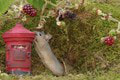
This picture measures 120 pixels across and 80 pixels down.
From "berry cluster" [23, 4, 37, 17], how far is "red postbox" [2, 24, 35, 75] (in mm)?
250

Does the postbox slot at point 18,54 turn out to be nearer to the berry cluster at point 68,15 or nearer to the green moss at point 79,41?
the green moss at point 79,41

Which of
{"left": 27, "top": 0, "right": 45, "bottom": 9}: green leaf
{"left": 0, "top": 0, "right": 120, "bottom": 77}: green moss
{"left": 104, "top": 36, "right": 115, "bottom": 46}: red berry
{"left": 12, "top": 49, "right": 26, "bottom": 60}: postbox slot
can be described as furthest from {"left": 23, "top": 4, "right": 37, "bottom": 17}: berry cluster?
{"left": 104, "top": 36, "right": 115, "bottom": 46}: red berry

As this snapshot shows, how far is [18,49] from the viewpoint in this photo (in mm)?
4152

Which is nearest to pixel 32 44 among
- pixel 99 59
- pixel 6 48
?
pixel 6 48

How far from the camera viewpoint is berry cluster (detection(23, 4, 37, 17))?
4.35 meters

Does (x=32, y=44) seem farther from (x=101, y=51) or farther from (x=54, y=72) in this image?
(x=101, y=51)

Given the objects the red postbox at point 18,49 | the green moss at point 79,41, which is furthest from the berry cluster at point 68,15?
the red postbox at point 18,49

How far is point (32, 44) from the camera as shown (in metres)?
4.47

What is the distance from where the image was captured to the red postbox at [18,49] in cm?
414

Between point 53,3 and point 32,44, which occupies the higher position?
point 53,3

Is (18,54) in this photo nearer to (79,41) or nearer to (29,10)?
(29,10)

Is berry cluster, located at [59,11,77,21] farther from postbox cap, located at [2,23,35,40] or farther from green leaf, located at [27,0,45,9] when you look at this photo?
postbox cap, located at [2,23,35,40]

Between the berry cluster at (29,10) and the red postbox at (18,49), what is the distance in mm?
250

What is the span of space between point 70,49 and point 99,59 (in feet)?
1.07
